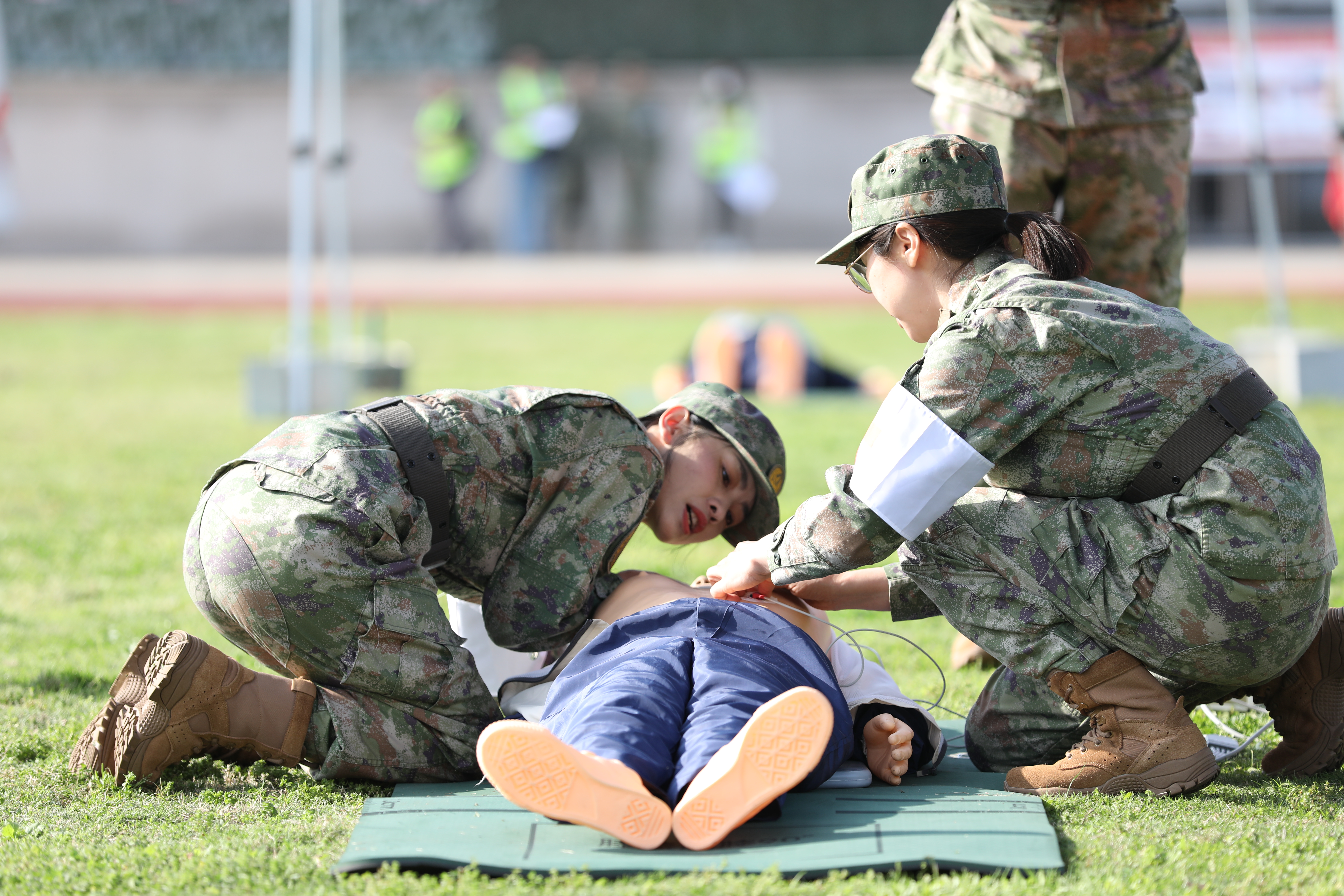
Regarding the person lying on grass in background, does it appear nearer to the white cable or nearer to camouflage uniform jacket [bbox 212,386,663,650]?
the white cable

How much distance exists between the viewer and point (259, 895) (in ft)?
7.54

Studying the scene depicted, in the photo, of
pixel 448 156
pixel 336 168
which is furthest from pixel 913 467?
pixel 448 156

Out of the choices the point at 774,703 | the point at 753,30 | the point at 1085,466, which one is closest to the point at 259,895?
the point at 774,703

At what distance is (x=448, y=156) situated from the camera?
22.5 m

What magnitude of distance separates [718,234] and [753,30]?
3.79 metres

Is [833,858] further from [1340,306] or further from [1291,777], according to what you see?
[1340,306]

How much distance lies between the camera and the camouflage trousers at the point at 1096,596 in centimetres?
281

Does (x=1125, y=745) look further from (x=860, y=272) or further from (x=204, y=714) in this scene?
(x=204, y=714)

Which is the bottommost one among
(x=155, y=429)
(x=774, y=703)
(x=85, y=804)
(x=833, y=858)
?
(x=155, y=429)

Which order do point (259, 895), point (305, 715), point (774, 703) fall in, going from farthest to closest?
point (305, 715)
point (774, 703)
point (259, 895)

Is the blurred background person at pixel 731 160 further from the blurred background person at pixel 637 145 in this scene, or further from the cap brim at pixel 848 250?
the cap brim at pixel 848 250

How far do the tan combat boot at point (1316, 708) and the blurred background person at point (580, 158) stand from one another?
2080cm

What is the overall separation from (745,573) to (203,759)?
128cm

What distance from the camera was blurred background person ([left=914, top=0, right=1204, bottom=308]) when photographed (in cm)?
435
